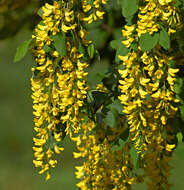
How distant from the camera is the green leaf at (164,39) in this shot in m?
1.70

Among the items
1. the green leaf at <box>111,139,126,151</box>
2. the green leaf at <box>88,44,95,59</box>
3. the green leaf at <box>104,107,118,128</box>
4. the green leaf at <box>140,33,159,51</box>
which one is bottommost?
the green leaf at <box>111,139,126,151</box>

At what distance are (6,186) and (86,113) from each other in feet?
18.1

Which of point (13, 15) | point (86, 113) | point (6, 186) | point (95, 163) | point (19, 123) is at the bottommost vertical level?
point (6, 186)

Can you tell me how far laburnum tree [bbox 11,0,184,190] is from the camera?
170 cm

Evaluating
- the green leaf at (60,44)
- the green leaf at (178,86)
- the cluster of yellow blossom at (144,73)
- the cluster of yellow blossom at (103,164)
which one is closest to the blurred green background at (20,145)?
the cluster of yellow blossom at (103,164)

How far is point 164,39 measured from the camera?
5.58 ft

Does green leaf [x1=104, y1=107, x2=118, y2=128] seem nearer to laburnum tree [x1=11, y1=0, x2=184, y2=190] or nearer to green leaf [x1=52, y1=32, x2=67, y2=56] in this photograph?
laburnum tree [x1=11, y1=0, x2=184, y2=190]

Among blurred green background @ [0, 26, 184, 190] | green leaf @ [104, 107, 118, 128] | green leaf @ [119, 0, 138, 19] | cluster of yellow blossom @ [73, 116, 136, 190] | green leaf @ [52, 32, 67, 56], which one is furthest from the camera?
blurred green background @ [0, 26, 184, 190]

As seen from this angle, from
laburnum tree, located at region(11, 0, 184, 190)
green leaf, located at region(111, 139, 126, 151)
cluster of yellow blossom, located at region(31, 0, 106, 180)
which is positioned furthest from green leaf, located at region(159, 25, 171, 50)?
green leaf, located at region(111, 139, 126, 151)

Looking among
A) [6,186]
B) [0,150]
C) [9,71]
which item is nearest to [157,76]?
[6,186]

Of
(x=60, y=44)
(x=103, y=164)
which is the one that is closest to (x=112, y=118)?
(x=103, y=164)

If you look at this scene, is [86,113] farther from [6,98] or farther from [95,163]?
[6,98]

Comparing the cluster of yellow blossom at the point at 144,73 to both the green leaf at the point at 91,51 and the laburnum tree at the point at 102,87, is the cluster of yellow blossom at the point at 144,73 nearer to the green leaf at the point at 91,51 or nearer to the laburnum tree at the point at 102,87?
the laburnum tree at the point at 102,87

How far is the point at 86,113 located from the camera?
1828 mm
